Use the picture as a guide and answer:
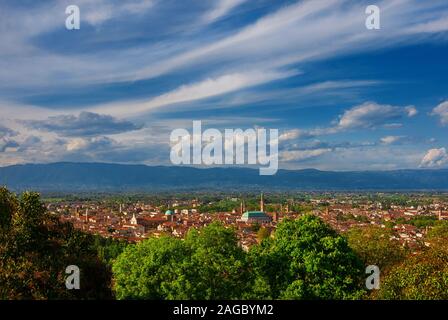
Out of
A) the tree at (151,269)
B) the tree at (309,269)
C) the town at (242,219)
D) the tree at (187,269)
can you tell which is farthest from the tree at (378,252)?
the tree at (151,269)

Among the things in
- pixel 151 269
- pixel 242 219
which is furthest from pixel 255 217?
pixel 151 269

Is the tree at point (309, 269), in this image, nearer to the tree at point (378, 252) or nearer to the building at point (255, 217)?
the tree at point (378, 252)

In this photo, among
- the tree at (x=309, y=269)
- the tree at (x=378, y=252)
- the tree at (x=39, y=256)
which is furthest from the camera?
the tree at (x=378, y=252)

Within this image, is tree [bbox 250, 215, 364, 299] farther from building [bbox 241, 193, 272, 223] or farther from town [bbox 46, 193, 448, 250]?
building [bbox 241, 193, 272, 223]

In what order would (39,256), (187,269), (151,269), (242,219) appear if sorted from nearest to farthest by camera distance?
(39,256)
(187,269)
(151,269)
(242,219)

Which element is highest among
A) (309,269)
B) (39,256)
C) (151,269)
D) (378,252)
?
(39,256)

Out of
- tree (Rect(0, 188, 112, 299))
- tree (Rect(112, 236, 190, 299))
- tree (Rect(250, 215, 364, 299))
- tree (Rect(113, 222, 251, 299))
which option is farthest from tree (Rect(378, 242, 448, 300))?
tree (Rect(0, 188, 112, 299))

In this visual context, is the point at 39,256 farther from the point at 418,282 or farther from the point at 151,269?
the point at 418,282

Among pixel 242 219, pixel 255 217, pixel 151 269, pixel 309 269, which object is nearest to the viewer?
pixel 151 269
